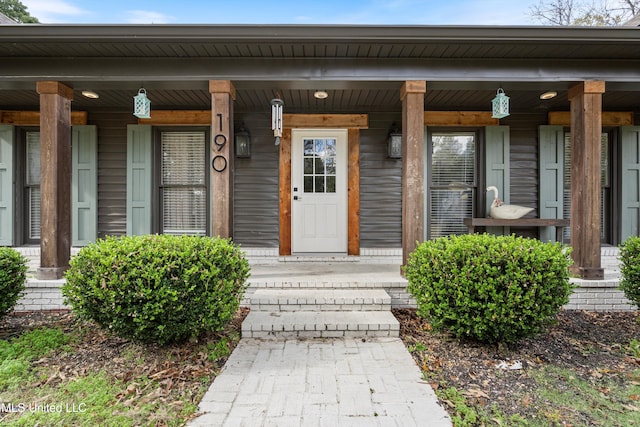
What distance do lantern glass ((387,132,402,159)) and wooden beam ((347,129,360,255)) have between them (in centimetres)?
46

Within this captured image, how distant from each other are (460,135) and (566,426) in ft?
14.2

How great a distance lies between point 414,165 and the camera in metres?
3.70

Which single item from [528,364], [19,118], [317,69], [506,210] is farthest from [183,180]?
[528,364]

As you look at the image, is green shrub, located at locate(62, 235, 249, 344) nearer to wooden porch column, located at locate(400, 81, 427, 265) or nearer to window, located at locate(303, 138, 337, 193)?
wooden porch column, located at locate(400, 81, 427, 265)

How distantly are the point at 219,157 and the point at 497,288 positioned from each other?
111 inches

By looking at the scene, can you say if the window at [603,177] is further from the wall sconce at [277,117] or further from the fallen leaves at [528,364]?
the wall sconce at [277,117]

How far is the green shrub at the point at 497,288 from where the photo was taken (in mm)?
2510

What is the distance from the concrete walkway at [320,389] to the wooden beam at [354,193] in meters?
2.53

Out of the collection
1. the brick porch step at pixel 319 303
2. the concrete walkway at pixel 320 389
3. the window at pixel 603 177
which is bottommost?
the concrete walkway at pixel 320 389

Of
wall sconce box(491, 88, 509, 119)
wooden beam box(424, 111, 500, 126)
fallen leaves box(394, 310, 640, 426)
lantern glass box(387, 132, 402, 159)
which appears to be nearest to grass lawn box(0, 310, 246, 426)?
fallen leaves box(394, 310, 640, 426)

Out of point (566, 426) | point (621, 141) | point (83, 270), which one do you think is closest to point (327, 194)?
point (83, 270)

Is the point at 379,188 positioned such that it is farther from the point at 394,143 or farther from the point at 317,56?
the point at 317,56

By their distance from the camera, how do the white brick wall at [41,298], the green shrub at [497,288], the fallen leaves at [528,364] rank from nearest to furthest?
the fallen leaves at [528,364]
the green shrub at [497,288]
the white brick wall at [41,298]

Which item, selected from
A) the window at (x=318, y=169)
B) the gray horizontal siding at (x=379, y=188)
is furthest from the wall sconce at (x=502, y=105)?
the window at (x=318, y=169)
